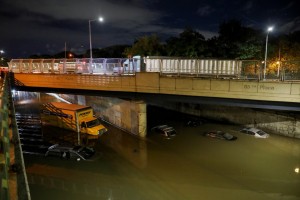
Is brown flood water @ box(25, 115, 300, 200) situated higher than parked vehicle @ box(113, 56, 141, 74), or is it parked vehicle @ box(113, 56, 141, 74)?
parked vehicle @ box(113, 56, 141, 74)

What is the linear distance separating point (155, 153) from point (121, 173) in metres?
4.75

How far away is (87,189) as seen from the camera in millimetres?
16547

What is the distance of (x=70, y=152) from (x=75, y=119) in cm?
681

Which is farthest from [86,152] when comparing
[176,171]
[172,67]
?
[172,67]

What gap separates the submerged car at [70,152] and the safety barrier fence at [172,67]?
8.43m

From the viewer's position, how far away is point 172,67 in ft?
75.4

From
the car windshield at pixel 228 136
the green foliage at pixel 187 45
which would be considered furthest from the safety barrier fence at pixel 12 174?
the green foliage at pixel 187 45

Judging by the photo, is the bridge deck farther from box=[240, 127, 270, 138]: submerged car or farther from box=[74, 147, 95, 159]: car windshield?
box=[240, 127, 270, 138]: submerged car

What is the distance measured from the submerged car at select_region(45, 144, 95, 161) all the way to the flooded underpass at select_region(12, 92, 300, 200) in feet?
1.78

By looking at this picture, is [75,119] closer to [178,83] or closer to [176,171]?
[178,83]

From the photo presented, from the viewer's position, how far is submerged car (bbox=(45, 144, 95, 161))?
20.6m

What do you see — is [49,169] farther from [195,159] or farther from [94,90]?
[195,159]

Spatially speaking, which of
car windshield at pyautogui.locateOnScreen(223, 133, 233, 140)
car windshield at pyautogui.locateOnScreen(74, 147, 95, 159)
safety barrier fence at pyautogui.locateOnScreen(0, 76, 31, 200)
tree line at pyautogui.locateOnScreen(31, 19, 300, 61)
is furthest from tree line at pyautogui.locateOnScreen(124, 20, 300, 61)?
safety barrier fence at pyautogui.locateOnScreen(0, 76, 31, 200)

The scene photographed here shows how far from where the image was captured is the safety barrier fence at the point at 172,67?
1803cm
